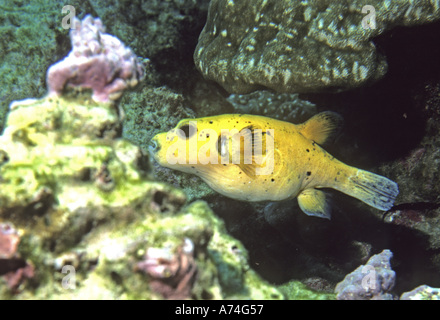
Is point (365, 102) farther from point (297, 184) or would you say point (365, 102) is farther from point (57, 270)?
point (57, 270)

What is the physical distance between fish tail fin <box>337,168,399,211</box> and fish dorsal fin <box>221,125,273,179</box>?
1.12 m

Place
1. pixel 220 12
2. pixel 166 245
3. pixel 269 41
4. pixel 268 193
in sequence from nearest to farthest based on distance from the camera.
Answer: pixel 166 245 < pixel 268 193 < pixel 269 41 < pixel 220 12

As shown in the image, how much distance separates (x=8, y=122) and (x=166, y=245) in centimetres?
→ 132

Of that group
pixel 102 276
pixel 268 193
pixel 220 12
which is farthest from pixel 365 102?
pixel 102 276

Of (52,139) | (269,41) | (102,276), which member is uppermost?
(269,41)

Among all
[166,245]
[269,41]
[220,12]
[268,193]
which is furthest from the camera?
[220,12]

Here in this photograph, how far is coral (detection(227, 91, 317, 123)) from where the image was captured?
3.97m

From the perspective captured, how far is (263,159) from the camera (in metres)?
3.07

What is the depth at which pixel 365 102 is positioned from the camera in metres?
4.03

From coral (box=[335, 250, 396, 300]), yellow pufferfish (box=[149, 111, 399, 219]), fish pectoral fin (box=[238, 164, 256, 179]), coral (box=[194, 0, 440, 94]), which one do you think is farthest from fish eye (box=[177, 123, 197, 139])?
coral (box=[335, 250, 396, 300])

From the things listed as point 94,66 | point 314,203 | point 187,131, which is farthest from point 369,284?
point 94,66

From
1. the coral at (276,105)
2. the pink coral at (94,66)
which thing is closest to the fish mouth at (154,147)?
the pink coral at (94,66)

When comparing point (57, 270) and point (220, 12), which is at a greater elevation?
point (220, 12)

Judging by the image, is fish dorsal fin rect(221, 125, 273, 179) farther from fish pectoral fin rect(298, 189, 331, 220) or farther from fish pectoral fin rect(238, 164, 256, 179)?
fish pectoral fin rect(298, 189, 331, 220)
